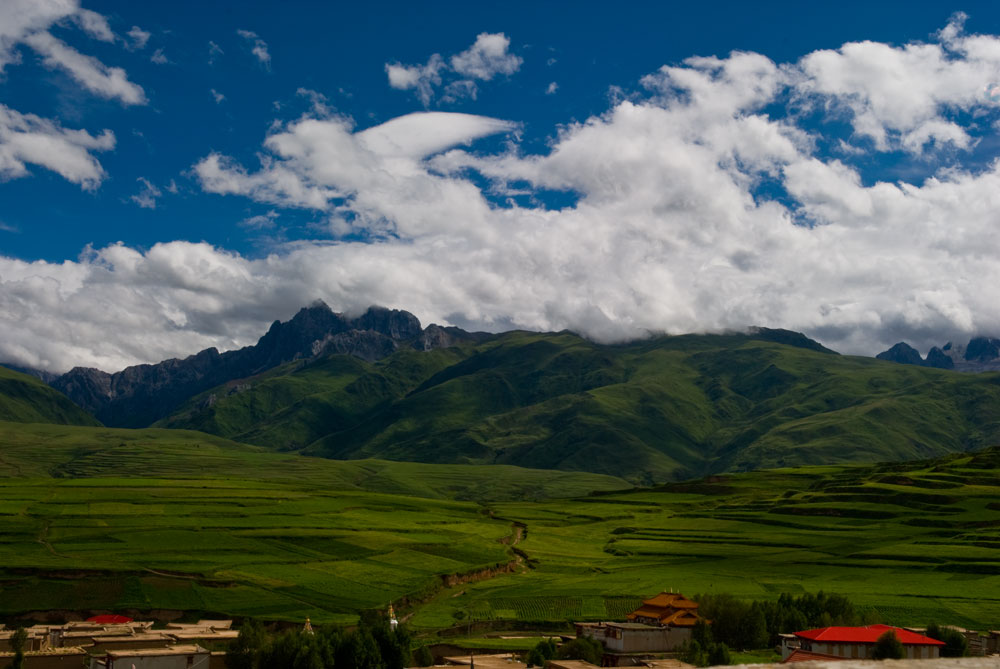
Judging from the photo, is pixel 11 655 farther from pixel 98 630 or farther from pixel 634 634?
pixel 634 634

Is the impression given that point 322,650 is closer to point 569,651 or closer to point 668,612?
point 569,651

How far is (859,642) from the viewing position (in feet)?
287

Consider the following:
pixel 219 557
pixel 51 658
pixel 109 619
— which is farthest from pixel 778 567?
pixel 51 658

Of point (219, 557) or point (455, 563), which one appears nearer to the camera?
point (219, 557)

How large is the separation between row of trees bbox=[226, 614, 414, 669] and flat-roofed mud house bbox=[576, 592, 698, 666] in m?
23.5

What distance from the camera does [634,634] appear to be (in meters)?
102

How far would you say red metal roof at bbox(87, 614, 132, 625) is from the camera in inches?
4456

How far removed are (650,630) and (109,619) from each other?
67.5 meters

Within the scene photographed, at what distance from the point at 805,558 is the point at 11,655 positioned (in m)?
128

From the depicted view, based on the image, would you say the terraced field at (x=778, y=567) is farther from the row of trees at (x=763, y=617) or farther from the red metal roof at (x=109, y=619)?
the red metal roof at (x=109, y=619)

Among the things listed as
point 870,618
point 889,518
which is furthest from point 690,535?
point 870,618

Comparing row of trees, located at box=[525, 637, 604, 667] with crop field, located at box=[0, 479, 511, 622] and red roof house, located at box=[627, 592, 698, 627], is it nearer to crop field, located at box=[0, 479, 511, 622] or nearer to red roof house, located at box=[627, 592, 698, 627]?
red roof house, located at box=[627, 592, 698, 627]

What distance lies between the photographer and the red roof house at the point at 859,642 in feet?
286

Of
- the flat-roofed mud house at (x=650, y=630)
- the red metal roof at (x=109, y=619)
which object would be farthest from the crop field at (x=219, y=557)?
the flat-roofed mud house at (x=650, y=630)
